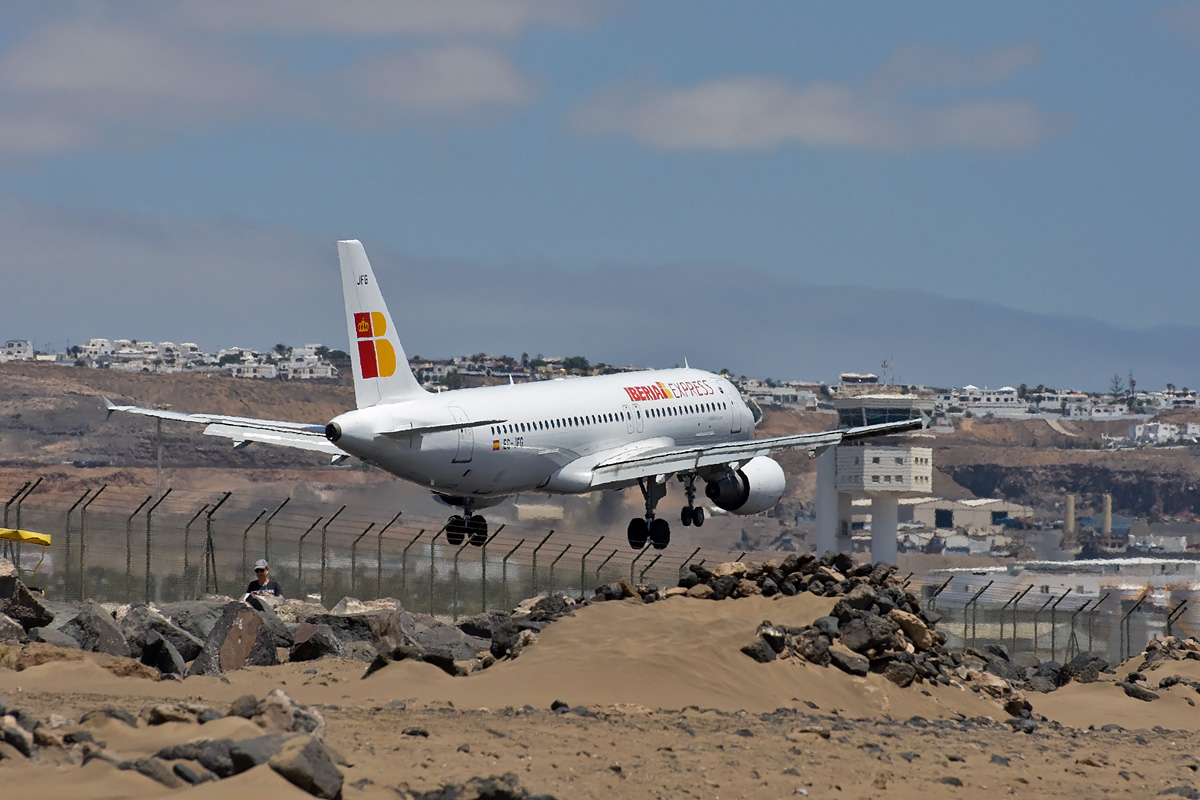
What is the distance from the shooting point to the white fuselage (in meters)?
37.5

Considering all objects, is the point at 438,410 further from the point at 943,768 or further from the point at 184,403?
the point at 184,403

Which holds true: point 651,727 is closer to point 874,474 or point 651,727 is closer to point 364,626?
point 364,626

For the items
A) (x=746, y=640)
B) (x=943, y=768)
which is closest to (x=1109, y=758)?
(x=943, y=768)

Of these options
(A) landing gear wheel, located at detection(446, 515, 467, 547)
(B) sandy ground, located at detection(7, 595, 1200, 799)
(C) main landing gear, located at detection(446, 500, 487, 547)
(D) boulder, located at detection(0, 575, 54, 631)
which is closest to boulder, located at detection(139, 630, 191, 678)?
(B) sandy ground, located at detection(7, 595, 1200, 799)

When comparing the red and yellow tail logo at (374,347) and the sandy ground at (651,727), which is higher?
the red and yellow tail logo at (374,347)

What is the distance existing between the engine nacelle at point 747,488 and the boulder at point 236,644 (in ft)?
74.2

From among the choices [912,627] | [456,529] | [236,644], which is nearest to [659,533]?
[456,529]

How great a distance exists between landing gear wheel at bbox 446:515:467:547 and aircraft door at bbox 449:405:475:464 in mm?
1933

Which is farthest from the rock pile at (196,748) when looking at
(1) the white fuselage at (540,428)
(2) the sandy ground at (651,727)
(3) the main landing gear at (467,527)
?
(3) the main landing gear at (467,527)

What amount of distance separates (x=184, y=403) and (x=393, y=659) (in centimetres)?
17672

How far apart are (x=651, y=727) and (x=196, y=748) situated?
6.87 m

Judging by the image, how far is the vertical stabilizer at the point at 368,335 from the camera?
38031 millimetres

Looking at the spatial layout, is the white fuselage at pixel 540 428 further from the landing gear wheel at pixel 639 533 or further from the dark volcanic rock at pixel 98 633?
the dark volcanic rock at pixel 98 633

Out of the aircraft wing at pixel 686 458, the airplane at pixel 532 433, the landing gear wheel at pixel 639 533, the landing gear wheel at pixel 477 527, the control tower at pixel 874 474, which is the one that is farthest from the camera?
the control tower at pixel 874 474
